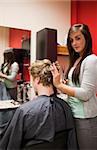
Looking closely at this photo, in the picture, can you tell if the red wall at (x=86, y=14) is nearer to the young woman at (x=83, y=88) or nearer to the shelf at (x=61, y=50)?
the shelf at (x=61, y=50)

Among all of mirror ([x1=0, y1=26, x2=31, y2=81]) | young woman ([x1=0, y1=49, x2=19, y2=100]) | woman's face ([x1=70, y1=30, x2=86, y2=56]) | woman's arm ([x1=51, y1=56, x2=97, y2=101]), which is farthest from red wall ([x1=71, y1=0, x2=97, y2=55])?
woman's arm ([x1=51, y1=56, x2=97, y2=101])

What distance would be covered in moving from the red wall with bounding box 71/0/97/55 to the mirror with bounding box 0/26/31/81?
707 millimetres

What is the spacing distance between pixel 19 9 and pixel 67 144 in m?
1.65

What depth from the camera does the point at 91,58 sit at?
1.28m

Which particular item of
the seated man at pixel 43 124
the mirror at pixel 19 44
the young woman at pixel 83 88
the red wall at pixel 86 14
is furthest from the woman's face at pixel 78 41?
the red wall at pixel 86 14

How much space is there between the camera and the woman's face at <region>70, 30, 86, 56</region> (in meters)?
1.37

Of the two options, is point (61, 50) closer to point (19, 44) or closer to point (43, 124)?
point (19, 44)

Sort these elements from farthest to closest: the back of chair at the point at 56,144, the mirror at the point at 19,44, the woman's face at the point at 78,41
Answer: the mirror at the point at 19,44 → the woman's face at the point at 78,41 → the back of chair at the point at 56,144

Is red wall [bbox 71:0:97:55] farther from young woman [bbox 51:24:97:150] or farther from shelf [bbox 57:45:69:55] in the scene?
young woman [bbox 51:24:97:150]

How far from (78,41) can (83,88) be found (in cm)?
33

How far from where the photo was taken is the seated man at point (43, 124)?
48.9 inches

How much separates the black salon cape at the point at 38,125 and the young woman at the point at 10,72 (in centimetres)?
97

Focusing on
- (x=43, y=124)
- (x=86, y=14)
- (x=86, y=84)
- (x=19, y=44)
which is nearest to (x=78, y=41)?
(x=86, y=84)

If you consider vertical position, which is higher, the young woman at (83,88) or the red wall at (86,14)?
the red wall at (86,14)
